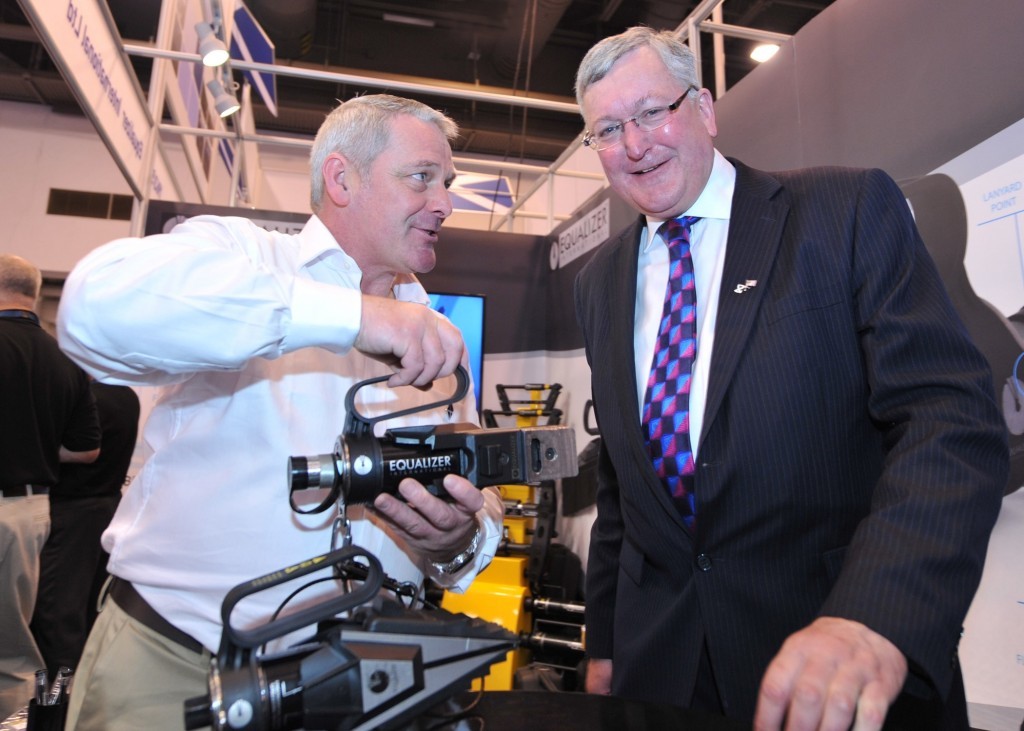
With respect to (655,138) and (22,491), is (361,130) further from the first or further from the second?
(22,491)

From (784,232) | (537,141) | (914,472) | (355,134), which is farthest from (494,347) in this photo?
(537,141)

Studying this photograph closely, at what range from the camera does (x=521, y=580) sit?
3275 millimetres

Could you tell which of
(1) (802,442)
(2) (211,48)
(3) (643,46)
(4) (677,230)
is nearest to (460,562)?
(1) (802,442)

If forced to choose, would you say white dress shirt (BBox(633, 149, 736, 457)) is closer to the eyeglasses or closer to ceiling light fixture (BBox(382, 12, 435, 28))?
the eyeglasses

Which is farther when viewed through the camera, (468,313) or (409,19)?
(409,19)

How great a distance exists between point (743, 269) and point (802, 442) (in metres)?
0.29

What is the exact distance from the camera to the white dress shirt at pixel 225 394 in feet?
2.58

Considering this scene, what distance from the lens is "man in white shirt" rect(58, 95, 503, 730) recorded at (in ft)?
2.59

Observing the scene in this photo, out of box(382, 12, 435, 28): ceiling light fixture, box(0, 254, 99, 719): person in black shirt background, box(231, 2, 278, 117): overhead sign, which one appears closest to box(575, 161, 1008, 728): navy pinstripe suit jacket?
box(0, 254, 99, 719): person in black shirt background

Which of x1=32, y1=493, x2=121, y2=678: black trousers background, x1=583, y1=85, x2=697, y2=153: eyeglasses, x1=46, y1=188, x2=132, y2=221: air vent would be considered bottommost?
x1=32, y1=493, x2=121, y2=678: black trousers background

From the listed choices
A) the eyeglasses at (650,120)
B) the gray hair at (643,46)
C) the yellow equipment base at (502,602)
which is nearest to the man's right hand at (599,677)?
the eyeglasses at (650,120)

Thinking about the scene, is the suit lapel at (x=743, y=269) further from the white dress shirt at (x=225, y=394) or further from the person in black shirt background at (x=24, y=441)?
the person in black shirt background at (x=24, y=441)

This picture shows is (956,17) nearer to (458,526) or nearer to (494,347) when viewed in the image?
(458,526)

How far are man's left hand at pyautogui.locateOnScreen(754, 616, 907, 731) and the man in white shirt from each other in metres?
0.38
